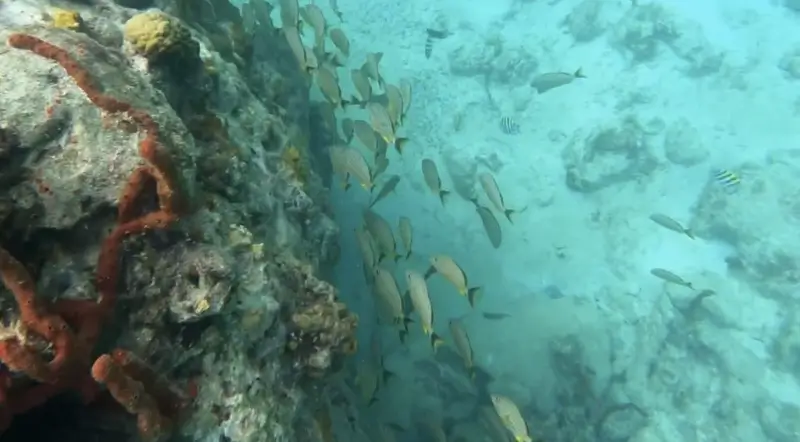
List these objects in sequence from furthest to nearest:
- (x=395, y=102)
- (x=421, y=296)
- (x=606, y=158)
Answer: (x=606, y=158) → (x=395, y=102) → (x=421, y=296)

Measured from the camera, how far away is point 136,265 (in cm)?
253

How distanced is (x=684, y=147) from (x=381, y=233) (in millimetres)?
9684

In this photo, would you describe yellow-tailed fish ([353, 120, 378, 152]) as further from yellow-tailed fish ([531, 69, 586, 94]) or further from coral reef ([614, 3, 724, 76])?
coral reef ([614, 3, 724, 76])

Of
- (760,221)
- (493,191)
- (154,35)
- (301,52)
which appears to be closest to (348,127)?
(301,52)

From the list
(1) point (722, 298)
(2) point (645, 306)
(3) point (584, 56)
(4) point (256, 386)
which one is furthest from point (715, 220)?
(4) point (256, 386)

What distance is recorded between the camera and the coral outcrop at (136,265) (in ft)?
6.68

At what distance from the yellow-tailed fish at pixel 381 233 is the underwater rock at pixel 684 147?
9.36 m

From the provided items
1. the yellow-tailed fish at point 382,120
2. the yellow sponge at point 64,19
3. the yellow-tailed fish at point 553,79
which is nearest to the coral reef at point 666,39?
the yellow-tailed fish at point 553,79

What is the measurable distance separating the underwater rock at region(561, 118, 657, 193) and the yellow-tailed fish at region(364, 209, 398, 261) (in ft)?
24.4

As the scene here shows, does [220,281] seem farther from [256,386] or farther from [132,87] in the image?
[132,87]

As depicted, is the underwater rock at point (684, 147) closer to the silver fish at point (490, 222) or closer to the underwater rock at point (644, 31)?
the underwater rock at point (644, 31)

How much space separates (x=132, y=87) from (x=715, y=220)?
11.4m

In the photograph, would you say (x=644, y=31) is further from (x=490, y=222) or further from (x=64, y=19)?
(x=64, y=19)

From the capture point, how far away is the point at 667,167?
12773 millimetres
